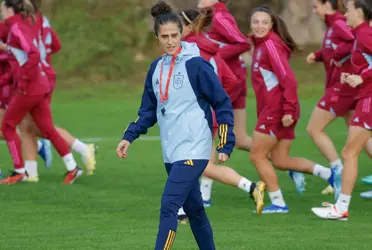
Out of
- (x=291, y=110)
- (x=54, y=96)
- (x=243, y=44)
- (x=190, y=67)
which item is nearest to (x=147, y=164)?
(x=243, y=44)

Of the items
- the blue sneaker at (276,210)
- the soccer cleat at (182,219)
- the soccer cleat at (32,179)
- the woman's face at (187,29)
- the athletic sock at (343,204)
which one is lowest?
the soccer cleat at (32,179)

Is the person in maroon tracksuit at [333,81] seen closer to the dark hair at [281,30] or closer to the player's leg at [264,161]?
the dark hair at [281,30]

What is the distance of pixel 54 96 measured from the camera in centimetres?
2300

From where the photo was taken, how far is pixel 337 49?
11078mm

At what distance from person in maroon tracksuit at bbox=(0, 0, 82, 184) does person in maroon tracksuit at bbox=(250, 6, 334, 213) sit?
2.59 meters

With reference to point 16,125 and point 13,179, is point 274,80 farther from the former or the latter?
point 13,179

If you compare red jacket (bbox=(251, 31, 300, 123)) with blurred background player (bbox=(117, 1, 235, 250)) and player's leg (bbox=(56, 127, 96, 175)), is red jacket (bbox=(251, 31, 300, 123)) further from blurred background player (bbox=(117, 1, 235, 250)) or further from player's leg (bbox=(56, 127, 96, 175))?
player's leg (bbox=(56, 127, 96, 175))

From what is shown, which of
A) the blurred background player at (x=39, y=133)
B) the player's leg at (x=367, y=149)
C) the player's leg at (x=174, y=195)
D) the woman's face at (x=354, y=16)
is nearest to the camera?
the player's leg at (x=174, y=195)

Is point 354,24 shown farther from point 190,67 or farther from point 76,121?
point 76,121

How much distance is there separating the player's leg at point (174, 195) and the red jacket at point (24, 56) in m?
4.41

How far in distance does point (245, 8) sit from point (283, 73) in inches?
771

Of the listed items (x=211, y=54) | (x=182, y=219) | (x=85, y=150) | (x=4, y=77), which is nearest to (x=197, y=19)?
(x=211, y=54)

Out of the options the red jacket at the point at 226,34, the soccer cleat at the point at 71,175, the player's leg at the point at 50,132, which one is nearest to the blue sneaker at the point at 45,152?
Answer: the player's leg at the point at 50,132

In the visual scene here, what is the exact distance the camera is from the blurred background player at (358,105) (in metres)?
9.38
